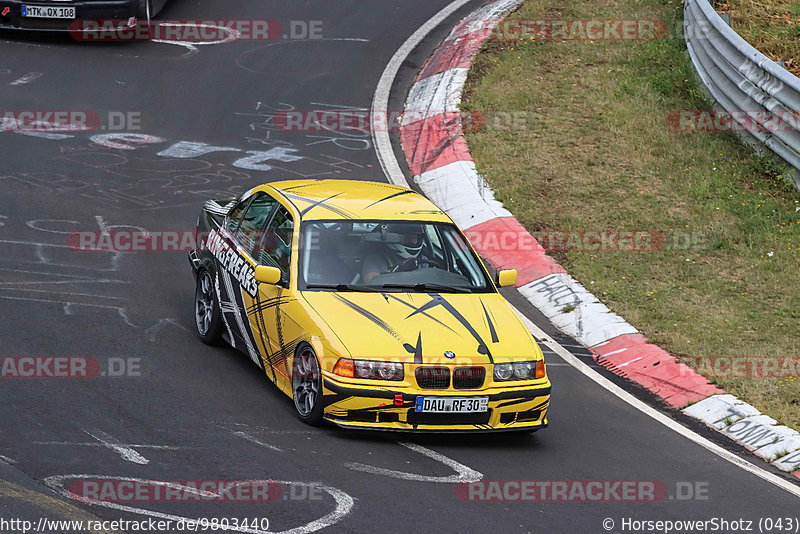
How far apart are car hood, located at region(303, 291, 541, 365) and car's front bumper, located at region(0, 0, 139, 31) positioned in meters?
11.6

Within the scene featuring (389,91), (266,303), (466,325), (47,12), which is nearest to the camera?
(466,325)

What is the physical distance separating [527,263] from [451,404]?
4736mm

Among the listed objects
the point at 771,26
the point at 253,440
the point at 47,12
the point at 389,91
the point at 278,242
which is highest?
the point at 47,12

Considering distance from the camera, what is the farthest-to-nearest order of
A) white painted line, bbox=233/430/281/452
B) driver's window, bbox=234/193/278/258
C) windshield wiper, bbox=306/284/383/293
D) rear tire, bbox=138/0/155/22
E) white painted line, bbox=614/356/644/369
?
rear tire, bbox=138/0/155/22, white painted line, bbox=614/356/644/369, driver's window, bbox=234/193/278/258, windshield wiper, bbox=306/284/383/293, white painted line, bbox=233/430/281/452

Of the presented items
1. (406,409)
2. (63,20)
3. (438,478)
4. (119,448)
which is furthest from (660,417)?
(63,20)

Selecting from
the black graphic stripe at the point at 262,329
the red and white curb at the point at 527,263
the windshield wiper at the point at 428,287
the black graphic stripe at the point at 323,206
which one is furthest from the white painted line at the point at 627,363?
the black graphic stripe at the point at 262,329

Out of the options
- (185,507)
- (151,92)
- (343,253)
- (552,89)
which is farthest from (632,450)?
(151,92)

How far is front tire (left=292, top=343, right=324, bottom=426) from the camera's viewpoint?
7.43 meters

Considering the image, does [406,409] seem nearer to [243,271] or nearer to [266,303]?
[266,303]

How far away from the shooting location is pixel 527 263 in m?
11.8

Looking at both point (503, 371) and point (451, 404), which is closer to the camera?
point (451, 404)

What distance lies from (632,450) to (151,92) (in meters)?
11.0

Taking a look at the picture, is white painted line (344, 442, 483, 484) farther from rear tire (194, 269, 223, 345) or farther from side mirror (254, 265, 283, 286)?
rear tire (194, 269, 223, 345)

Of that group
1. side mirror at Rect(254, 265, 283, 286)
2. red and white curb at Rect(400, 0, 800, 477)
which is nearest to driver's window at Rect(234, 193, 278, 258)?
side mirror at Rect(254, 265, 283, 286)
